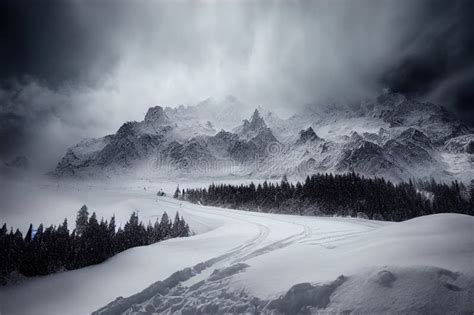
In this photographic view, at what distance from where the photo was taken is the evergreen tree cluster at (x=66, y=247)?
40344 millimetres

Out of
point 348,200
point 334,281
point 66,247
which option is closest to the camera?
point 334,281

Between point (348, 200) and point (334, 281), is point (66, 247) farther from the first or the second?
point (348, 200)

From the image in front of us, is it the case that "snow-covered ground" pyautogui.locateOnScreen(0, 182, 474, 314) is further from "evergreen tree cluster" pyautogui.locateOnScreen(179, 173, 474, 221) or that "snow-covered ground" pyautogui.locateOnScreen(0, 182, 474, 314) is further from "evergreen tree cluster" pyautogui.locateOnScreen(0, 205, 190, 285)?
"evergreen tree cluster" pyautogui.locateOnScreen(179, 173, 474, 221)

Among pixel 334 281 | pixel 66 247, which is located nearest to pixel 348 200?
pixel 66 247

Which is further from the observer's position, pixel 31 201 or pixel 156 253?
pixel 31 201

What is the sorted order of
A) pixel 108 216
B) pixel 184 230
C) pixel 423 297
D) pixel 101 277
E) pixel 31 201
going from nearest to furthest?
1. pixel 423 297
2. pixel 101 277
3. pixel 184 230
4. pixel 108 216
5. pixel 31 201

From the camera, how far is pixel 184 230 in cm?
5347

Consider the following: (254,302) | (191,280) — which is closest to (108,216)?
(191,280)

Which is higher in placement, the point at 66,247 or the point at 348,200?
the point at 348,200

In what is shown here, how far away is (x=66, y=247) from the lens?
146ft

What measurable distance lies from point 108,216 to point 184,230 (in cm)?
5686

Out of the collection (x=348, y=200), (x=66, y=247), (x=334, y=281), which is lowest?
(x=66, y=247)

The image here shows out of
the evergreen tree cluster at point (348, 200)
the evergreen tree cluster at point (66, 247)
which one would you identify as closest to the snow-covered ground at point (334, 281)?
the evergreen tree cluster at point (66, 247)

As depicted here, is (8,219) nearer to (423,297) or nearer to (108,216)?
(108,216)
